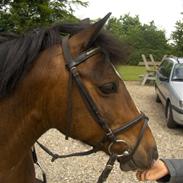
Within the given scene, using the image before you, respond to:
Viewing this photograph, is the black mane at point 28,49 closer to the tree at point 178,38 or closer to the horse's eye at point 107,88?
the horse's eye at point 107,88

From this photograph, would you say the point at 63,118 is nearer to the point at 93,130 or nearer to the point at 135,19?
the point at 93,130

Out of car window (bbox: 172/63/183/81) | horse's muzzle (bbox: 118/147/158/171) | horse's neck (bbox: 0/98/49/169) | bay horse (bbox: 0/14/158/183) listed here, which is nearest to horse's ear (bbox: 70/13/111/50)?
bay horse (bbox: 0/14/158/183)

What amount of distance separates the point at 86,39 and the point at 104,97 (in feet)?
1.00

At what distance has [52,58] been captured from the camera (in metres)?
1.89

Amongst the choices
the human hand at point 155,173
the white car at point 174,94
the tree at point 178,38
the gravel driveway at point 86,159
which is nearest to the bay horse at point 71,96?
the human hand at point 155,173

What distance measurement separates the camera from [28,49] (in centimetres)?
189

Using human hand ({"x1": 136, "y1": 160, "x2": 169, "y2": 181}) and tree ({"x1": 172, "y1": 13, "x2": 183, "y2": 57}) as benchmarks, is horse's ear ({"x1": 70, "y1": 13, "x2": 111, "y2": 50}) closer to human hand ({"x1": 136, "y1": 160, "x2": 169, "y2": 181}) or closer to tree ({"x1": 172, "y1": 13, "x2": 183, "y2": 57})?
human hand ({"x1": 136, "y1": 160, "x2": 169, "y2": 181})

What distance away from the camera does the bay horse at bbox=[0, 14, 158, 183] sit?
1.84 m

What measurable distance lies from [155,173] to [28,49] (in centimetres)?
108

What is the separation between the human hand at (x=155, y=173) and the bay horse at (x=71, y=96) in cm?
30

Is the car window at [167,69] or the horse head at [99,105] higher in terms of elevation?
the horse head at [99,105]

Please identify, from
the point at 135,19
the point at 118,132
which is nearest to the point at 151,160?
the point at 118,132

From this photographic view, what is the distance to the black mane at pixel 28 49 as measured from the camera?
6.11ft

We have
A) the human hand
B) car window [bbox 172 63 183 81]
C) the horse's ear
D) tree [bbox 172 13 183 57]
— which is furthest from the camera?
tree [bbox 172 13 183 57]
